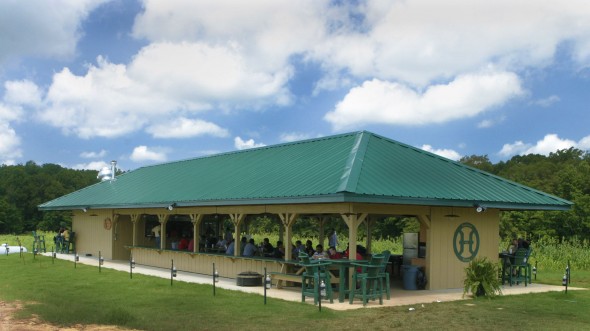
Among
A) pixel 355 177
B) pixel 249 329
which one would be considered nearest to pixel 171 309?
pixel 249 329

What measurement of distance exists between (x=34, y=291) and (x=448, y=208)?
10.2 meters

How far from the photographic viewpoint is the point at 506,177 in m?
51.3

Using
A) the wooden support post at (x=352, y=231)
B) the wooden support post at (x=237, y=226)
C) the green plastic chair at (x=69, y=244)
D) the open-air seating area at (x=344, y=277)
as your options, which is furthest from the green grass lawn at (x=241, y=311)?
the green plastic chair at (x=69, y=244)

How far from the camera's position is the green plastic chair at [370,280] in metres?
13.2

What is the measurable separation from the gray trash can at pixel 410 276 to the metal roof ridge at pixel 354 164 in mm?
2881

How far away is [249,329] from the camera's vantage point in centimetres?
1015

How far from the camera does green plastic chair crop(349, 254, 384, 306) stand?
518 inches

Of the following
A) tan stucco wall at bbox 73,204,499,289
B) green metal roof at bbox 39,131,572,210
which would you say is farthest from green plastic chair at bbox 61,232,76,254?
tan stucco wall at bbox 73,204,499,289

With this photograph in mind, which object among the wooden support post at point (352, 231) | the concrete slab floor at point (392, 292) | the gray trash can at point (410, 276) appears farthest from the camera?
the gray trash can at point (410, 276)

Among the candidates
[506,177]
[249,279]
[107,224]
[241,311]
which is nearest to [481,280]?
[249,279]

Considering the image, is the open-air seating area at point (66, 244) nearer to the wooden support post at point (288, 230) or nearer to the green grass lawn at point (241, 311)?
the green grass lawn at point (241, 311)

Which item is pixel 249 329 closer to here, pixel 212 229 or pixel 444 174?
pixel 444 174

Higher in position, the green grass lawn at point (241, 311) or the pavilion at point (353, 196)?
the pavilion at point (353, 196)

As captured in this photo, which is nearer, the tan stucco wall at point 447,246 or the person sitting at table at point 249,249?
the tan stucco wall at point 447,246
